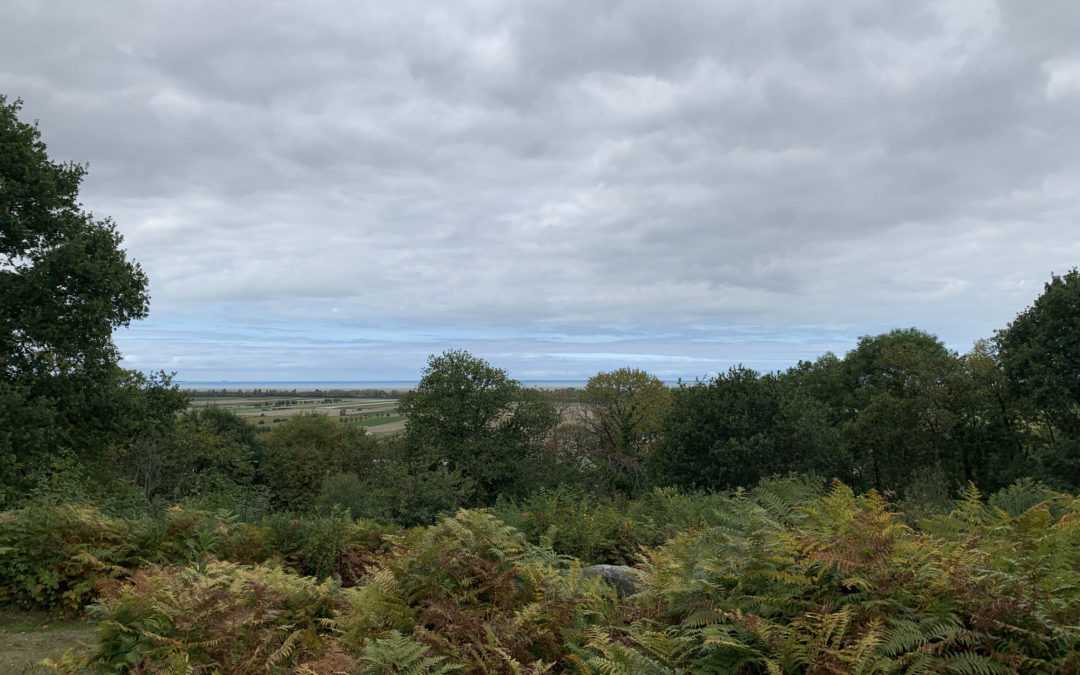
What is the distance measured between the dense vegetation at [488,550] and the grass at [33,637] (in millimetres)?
203

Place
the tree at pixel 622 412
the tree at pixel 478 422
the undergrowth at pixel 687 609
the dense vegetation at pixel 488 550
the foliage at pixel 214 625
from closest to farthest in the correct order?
the undergrowth at pixel 687 609 < the dense vegetation at pixel 488 550 < the foliage at pixel 214 625 < the tree at pixel 478 422 < the tree at pixel 622 412

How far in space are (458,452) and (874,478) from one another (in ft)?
77.3

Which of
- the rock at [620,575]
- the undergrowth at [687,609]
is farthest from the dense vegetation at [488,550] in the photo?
the rock at [620,575]

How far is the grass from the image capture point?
5.82 metres

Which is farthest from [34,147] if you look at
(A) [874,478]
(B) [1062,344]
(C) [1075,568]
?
(A) [874,478]

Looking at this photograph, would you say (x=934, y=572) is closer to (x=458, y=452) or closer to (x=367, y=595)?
(x=367, y=595)

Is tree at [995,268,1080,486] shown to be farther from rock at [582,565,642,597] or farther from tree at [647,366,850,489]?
rock at [582,565,642,597]

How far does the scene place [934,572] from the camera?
3031 millimetres

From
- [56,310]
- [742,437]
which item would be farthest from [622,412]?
[56,310]

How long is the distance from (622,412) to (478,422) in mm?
10329

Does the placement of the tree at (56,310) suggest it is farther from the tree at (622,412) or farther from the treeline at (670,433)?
the tree at (622,412)

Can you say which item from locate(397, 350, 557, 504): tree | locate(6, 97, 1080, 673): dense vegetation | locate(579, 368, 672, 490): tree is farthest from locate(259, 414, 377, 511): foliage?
locate(579, 368, 672, 490): tree

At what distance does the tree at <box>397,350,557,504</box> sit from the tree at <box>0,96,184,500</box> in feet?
53.3

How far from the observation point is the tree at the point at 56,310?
1461 cm
